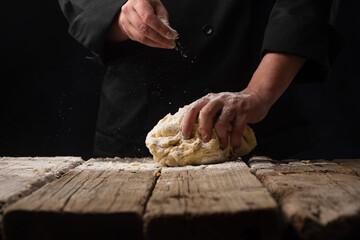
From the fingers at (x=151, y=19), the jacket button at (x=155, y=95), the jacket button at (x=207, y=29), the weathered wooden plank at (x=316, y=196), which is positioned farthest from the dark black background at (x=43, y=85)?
the weathered wooden plank at (x=316, y=196)

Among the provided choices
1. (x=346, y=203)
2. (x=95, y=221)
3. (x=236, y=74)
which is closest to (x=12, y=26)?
(x=236, y=74)

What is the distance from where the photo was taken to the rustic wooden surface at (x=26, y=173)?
3.66 ft

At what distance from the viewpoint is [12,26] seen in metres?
3.24

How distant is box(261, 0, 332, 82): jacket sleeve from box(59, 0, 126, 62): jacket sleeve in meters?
0.67

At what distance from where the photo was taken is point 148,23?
1626 millimetres

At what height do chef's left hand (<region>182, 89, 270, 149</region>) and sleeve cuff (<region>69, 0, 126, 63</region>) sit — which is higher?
sleeve cuff (<region>69, 0, 126, 63</region>)

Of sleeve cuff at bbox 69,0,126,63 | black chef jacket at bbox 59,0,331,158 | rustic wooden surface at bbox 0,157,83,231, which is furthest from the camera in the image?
black chef jacket at bbox 59,0,331,158

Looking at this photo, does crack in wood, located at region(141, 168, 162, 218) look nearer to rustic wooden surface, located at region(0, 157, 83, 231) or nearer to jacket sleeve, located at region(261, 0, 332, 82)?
rustic wooden surface, located at region(0, 157, 83, 231)

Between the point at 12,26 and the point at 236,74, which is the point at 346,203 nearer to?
the point at 236,74

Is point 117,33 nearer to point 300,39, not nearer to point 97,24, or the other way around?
point 97,24

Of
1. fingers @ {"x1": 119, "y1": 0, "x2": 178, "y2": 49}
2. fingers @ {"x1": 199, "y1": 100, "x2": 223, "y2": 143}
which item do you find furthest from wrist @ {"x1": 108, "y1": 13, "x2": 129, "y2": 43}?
fingers @ {"x1": 199, "y1": 100, "x2": 223, "y2": 143}

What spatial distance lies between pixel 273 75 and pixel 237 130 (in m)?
0.30

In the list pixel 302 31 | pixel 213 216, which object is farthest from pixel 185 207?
pixel 302 31

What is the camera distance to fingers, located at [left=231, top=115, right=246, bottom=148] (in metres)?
1.60
